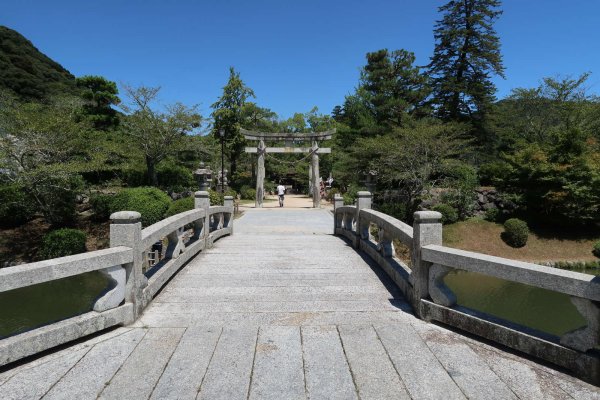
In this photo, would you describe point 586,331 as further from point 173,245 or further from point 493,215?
point 493,215

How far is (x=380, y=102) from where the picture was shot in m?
23.1

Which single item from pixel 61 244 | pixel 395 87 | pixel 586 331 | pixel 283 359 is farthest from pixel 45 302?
pixel 395 87

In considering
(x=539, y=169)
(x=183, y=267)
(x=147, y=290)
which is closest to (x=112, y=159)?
(x=183, y=267)

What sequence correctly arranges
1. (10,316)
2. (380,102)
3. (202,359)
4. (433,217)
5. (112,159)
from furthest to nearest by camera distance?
(380,102) < (112,159) < (10,316) < (433,217) < (202,359)

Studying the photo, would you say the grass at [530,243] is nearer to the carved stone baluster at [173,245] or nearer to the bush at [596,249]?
the bush at [596,249]

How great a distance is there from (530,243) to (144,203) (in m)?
16.4

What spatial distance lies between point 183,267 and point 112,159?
1390cm

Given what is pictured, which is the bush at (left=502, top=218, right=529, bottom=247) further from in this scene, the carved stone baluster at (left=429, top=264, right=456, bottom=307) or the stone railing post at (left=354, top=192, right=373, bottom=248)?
the carved stone baluster at (left=429, top=264, right=456, bottom=307)

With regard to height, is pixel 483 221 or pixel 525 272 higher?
pixel 525 272

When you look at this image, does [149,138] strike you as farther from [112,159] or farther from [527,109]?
[527,109]

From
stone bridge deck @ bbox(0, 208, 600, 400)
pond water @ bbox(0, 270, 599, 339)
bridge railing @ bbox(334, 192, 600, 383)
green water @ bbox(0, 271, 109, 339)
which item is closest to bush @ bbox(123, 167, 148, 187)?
pond water @ bbox(0, 270, 599, 339)

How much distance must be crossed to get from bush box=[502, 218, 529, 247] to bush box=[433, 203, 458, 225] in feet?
7.07

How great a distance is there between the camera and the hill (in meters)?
29.1

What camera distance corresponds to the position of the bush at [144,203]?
45.9ft
